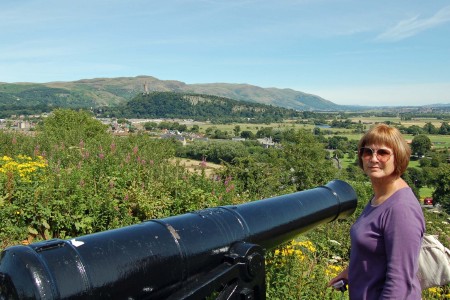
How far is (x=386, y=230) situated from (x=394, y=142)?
487mm

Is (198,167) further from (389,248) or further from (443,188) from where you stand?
(443,188)

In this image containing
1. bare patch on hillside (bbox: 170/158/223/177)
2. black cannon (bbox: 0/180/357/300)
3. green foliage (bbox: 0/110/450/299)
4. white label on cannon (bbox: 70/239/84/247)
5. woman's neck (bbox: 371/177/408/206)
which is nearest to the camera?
black cannon (bbox: 0/180/357/300)

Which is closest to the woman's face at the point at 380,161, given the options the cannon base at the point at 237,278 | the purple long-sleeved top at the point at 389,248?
the purple long-sleeved top at the point at 389,248

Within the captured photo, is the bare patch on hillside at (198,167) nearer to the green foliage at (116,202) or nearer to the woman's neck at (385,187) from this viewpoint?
the green foliage at (116,202)

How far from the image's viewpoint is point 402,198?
2172 millimetres

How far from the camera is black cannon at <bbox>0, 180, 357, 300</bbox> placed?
173 cm

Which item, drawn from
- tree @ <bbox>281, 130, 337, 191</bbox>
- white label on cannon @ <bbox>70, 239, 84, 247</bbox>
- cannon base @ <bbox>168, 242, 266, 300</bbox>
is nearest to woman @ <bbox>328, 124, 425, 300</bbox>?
cannon base @ <bbox>168, 242, 266, 300</bbox>

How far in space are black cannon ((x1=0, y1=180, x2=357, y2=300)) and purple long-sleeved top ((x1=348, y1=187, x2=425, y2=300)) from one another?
0.62 metres

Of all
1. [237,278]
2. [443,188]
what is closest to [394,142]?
[237,278]

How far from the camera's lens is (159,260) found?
2160mm

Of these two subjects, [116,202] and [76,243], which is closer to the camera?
[76,243]

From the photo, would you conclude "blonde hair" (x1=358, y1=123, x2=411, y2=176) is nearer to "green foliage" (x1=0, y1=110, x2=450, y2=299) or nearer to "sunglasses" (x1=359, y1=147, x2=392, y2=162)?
"sunglasses" (x1=359, y1=147, x2=392, y2=162)

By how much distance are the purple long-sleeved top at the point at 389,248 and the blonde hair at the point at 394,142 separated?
0.15m

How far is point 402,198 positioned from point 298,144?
40.1 m
